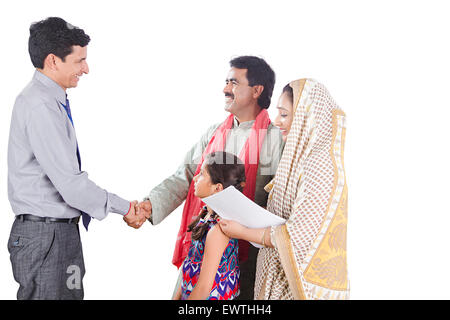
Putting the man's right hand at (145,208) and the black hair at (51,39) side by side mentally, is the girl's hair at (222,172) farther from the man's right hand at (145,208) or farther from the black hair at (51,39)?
the black hair at (51,39)

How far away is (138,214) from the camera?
3.03 meters

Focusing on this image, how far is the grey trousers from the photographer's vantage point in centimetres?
261

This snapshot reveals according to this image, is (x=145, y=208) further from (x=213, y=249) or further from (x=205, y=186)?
(x=213, y=249)

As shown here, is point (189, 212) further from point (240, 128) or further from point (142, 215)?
point (240, 128)

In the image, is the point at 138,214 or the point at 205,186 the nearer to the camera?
the point at 205,186

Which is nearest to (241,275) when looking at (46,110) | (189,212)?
(189,212)

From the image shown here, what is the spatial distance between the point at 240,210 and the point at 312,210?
1.12 feet

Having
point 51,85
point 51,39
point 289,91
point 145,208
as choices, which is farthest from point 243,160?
point 51,39

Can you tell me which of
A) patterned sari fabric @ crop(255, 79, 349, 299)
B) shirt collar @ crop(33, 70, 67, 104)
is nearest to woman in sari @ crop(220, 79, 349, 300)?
patterned sari fabric @ crop(255, 79, 349, 299)

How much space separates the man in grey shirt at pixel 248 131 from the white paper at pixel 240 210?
539 millimetres

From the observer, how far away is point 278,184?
2.58m

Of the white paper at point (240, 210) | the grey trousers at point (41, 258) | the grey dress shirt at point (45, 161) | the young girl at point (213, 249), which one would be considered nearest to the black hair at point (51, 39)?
the grey dress shirt at point (45, 161)

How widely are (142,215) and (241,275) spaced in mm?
708

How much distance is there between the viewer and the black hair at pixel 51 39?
8.83 ft
